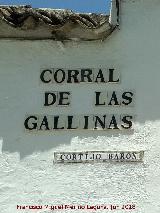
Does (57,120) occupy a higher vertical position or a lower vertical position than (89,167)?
higher

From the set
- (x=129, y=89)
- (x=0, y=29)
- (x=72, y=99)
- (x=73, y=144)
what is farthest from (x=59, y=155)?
(x=0, y=29)

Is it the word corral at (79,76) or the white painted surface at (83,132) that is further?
the word corral at (79,76)

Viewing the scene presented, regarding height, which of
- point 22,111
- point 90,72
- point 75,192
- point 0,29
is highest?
point 0,29

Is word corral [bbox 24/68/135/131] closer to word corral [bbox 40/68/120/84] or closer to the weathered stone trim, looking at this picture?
word corral [bbox 40/68/120/84]

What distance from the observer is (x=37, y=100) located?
6.34m

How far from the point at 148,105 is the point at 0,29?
5.71 ft

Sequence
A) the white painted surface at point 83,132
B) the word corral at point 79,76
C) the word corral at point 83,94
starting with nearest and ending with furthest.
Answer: the white painted surface at point 83,132 → the word corral at point 83,94 → the word corral at point 79,76

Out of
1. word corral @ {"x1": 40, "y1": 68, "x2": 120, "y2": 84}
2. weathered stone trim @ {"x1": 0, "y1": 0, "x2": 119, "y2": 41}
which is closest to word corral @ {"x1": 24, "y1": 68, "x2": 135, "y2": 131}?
word corral @ {"x1": 40, "y1": 68, "x2": 120, "y2": 84}

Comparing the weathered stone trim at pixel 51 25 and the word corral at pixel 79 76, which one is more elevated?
the weathered stone trim at pixel 51 25

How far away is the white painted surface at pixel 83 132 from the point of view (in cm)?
607

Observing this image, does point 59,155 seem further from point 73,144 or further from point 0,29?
point 0,29

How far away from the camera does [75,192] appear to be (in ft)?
19.9

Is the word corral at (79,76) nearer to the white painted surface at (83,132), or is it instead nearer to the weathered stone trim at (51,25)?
the white painted surface at (83,132)

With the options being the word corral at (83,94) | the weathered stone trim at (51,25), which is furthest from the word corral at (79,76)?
the weathered stone trim at (51,25)
